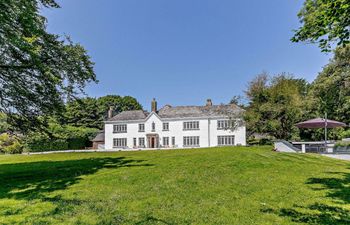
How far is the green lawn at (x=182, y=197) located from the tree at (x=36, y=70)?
406 cm

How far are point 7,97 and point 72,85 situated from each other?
3463 millimetres

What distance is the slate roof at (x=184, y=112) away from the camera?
46941 millimetres

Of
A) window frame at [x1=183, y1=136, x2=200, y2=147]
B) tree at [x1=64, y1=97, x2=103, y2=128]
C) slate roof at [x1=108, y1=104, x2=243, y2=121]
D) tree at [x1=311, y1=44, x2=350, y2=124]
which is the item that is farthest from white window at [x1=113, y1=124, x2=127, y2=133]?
tree at [x1=311, y1=44, x2=350, y2=124]

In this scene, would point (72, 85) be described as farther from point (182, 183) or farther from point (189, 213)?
point (189, 213)

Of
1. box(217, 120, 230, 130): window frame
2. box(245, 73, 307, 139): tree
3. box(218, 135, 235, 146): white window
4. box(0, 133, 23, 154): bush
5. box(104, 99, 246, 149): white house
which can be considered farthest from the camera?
box(104, 99, 246, 149): white house

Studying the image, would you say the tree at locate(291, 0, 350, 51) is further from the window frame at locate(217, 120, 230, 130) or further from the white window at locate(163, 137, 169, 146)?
the white window at locate(163, 137, 169, 146)

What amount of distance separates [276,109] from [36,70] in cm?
2486

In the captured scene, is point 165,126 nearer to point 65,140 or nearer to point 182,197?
point 65,140

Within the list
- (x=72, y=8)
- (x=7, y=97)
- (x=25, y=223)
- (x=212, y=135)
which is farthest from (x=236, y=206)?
(x=212, y=135)

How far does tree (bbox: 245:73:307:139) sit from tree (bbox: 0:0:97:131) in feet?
69.3

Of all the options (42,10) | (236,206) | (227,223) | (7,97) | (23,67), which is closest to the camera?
(227,223)

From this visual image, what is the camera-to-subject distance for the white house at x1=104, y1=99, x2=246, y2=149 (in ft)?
153

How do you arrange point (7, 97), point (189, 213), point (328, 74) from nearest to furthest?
point (189, 213)
point (7, 97)
point (328, 74)

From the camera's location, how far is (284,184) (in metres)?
9.81
